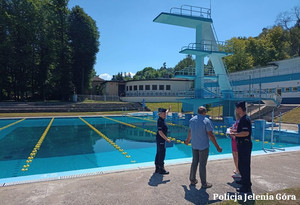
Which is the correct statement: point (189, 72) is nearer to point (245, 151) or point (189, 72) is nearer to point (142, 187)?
point (245, 151)

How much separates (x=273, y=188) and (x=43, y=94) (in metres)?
40.7

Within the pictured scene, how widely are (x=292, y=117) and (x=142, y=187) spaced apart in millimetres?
19496

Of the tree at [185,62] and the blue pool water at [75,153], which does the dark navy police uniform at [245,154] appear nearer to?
the blue pool water at [75,153]

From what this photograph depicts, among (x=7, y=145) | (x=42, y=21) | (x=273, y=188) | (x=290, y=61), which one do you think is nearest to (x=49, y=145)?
(x=7, y=145)

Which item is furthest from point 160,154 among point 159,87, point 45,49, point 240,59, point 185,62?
point 185,62

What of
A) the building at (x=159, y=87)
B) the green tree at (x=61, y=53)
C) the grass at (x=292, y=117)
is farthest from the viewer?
the building at (x=159, y=87)

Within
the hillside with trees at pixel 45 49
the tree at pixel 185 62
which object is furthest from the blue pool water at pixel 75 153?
the tree at pixel 185 62

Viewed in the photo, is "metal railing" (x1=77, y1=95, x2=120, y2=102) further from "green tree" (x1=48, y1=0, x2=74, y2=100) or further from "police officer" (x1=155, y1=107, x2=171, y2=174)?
"police officer" (x1=155, y1=107, x2=171, y2=174)

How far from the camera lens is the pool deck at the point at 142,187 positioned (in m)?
3.74

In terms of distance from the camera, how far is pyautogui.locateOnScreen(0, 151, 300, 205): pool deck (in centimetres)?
374

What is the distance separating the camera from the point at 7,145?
10.5 m

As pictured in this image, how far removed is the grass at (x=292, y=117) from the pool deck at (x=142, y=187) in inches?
578

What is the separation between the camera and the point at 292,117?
1864cm

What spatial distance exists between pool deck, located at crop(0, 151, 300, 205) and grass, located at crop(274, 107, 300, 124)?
14673 millimetres
